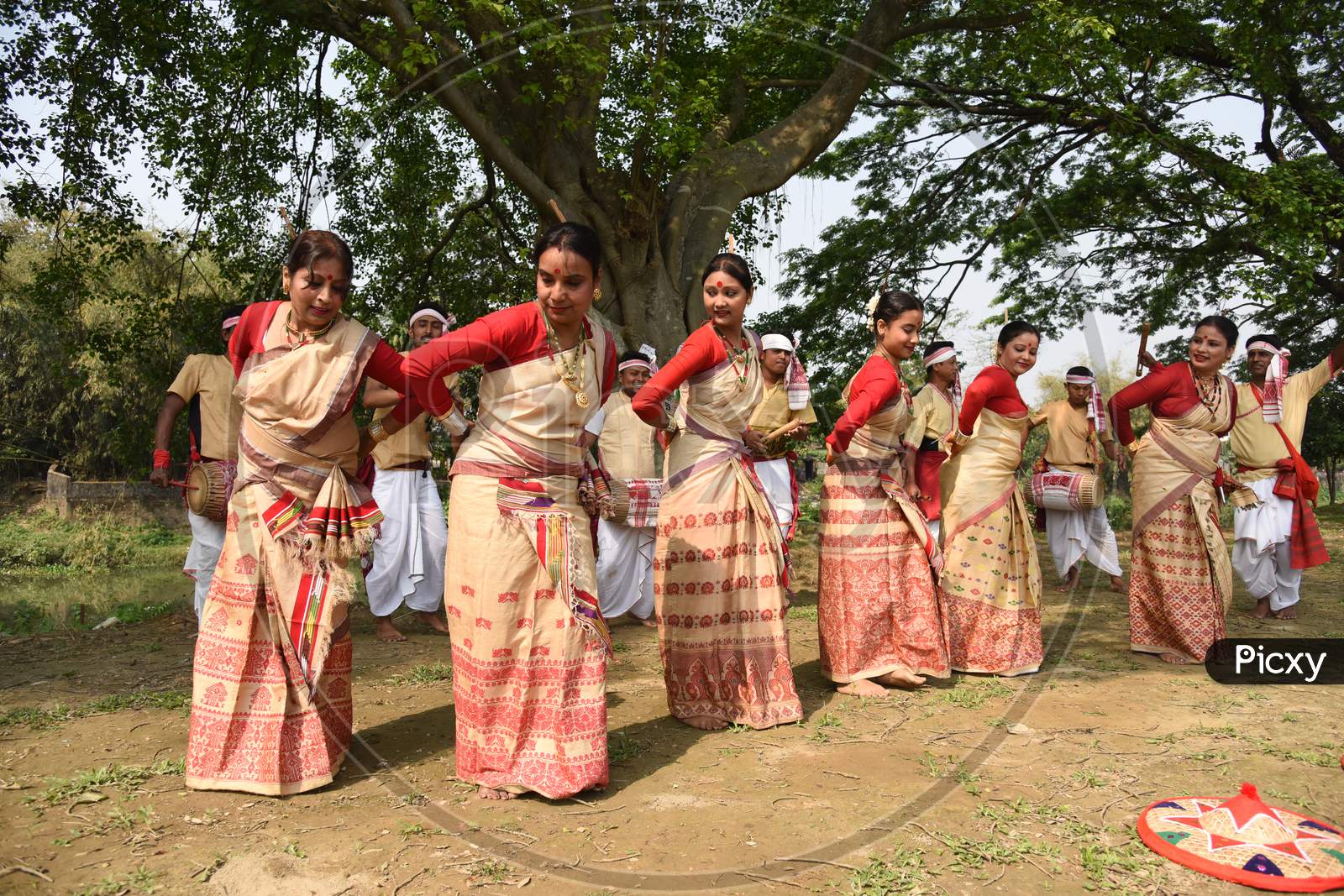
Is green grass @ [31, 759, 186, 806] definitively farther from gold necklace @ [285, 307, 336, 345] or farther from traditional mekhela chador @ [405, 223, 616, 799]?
gold necklace @ [285, 307, 336, 345]

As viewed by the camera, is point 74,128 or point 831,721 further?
point 74,128

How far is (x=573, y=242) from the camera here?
3.86 m

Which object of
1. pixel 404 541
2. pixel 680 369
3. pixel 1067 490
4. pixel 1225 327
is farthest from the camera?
pixel 1067 490

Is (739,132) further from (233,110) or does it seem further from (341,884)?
(341,884)

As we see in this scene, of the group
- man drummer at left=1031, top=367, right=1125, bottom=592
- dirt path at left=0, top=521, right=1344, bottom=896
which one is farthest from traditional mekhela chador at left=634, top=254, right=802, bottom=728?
man drummer at left=1031, top=367, right=1125, bottom=592

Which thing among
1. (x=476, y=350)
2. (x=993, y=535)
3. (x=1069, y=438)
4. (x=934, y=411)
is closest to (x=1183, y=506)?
(x=993, y=535)

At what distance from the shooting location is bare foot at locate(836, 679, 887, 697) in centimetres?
530

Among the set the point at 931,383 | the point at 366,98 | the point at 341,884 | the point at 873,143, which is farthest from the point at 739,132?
the point at 341,884

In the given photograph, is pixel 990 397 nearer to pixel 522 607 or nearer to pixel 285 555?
pixel 522 607

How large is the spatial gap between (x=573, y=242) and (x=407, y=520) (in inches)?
139

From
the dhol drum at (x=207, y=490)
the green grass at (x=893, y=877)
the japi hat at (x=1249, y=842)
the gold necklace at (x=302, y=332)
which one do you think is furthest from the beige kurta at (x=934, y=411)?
the dhol drum at (x=207, y=490)

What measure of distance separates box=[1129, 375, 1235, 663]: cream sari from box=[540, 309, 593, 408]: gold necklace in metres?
4.21

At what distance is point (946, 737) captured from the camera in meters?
4.58

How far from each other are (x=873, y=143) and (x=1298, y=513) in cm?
882
